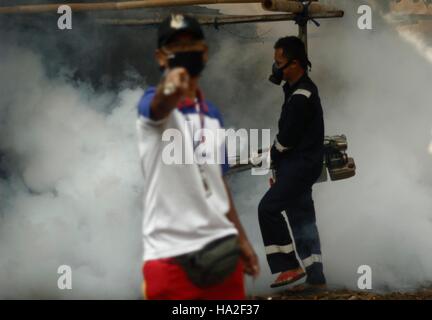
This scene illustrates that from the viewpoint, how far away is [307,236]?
7.62m

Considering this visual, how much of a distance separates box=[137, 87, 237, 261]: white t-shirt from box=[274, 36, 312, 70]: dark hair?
336 centimetres

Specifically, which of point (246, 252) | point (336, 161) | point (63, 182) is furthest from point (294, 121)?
point (246, 252)

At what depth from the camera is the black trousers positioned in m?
7.47

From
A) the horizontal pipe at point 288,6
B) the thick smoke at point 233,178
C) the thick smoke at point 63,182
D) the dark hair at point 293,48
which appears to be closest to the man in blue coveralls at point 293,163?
the dark hair at point 293,48

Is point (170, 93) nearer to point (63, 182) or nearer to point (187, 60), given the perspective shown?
point (187, 60)

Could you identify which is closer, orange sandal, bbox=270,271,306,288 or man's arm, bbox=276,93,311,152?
man's arm, bbox=276,93,311,152

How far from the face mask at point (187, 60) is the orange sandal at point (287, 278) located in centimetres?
354

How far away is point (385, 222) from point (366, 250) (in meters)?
0.36

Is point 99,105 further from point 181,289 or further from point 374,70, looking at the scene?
point 181,289

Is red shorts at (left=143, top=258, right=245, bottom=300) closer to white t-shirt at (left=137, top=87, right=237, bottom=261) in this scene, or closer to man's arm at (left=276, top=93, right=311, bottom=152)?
white t-shirt at (left=137, top=87, right=237, bottom=261)

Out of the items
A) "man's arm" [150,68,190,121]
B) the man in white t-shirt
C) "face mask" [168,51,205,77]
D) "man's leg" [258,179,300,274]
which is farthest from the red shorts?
"man's leg" [258,179,300,274]

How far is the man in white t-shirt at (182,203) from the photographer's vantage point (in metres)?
4.07

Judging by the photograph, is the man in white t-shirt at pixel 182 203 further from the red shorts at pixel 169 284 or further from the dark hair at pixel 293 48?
the dark hair at pixel 293 48
